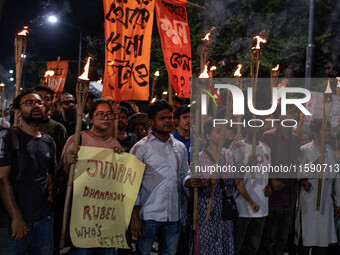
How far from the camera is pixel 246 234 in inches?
191

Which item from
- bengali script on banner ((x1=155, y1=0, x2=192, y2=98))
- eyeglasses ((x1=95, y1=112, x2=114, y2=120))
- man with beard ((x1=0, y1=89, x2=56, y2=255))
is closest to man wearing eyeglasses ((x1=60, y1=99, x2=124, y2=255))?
eyeglasses ((x1=95, y1=112, x2=114, y2=120))

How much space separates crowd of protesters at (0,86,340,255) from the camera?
3.28 meters

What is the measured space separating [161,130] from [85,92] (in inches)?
35.1

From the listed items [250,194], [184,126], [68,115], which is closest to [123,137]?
[68,115]

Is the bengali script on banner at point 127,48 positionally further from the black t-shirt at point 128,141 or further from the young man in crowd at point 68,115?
the young man in crowd at point 68,115

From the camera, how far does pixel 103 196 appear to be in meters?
3.71

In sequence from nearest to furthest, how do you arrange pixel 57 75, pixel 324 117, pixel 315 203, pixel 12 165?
pixel 12 165, pixel 324 117, pixel 315 203, pixel 57 75

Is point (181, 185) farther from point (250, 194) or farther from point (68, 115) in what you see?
point (68, 115)

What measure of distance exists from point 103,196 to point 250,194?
190 cm

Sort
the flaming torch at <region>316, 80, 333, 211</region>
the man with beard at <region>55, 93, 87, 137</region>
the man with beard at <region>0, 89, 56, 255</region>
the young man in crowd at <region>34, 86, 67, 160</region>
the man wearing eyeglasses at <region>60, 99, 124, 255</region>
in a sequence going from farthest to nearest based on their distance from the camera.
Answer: the man with beard at <region>55, 93, 87, 137</region>
the flaming torch at <region>316, 80, 333, 211</region>
the young man in crowd at <region>34, 86, 67, 160</region>
the man wearing eyeglasses at <region>60, 99, 124, 255</region>
the man with beard at <region>0, 89, 56, 255</region>

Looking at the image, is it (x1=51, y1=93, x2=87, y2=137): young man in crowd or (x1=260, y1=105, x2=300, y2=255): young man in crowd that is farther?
(x1=51, y1=93, x2=87, y2=137): young man in crowd

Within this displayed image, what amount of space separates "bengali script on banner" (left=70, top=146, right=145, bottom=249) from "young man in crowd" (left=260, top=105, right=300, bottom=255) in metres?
1.99

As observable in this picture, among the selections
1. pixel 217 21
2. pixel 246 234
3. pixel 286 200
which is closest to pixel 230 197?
pixel 246 234

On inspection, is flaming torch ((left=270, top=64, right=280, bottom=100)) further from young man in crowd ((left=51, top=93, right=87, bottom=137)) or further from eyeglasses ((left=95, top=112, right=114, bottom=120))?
young man in crowd ((left=51, top=93, right=87, bottom=137))
